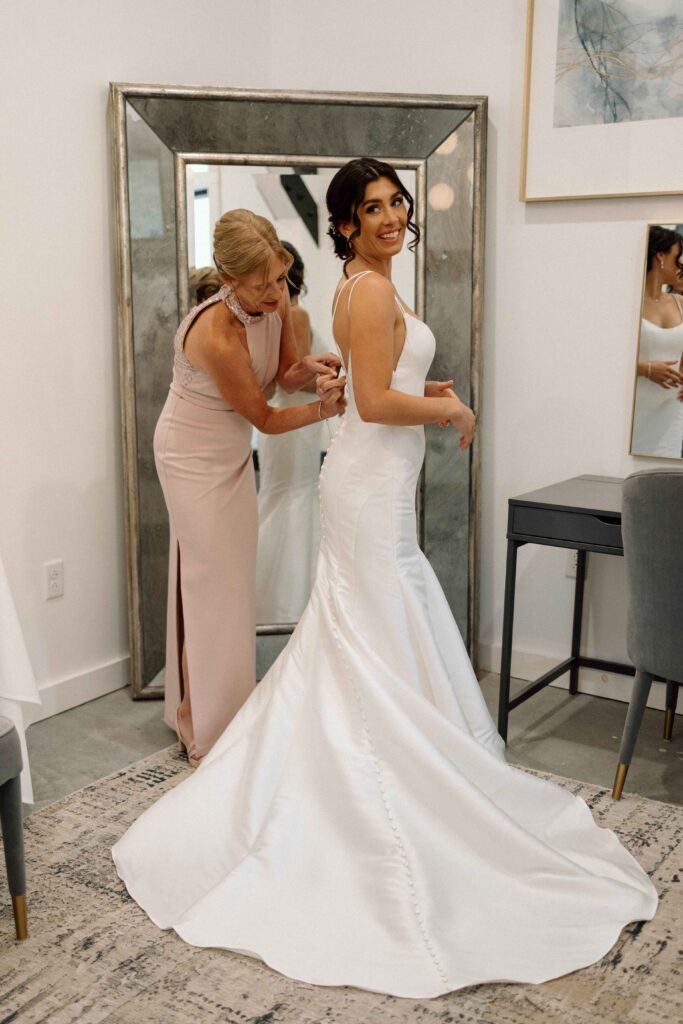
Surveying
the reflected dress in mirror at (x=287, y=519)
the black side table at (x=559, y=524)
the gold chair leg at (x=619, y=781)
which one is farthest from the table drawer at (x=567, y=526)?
the reflected dress in mirror at (x=287, y=519)

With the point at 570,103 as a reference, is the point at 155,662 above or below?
below

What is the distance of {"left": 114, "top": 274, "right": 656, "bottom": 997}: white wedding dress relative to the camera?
2031 millimetres

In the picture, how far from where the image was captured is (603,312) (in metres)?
3.32

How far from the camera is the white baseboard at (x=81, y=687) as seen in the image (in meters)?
3.30

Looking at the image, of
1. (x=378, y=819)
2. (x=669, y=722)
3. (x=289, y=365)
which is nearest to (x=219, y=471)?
(x=289, y=365)

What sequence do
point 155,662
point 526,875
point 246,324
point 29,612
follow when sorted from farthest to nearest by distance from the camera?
1. point 155,662
2. point 29,612
3. point 246,324
4. point 526,875

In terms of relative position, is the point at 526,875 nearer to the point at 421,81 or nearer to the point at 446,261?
the point at 446,261

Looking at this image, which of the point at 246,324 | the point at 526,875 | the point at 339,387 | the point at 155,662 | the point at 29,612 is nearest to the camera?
the point at 526,875

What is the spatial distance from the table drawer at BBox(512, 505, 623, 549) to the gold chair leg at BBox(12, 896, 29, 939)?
64.6 inches

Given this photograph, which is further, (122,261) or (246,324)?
(122,261)

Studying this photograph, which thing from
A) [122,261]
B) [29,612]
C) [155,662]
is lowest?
[155,662]

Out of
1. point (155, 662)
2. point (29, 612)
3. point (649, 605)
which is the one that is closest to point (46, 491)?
point (29, 612)

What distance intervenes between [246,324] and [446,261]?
3.15ft

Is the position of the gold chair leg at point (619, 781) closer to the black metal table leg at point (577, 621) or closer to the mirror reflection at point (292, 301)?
the black metal table leg at point (577, 621)
